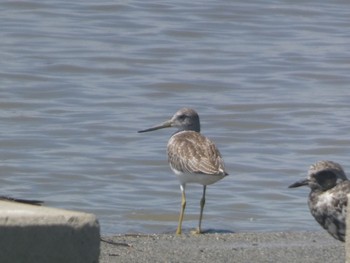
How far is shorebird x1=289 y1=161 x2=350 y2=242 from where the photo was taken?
6.77 metres

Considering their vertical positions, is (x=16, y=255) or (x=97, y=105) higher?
(x=16, y=255)

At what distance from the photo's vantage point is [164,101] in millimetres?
14359

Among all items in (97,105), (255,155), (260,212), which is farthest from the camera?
(97,105)

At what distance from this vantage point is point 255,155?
12.3 m

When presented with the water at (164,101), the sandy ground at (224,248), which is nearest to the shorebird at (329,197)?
the sandy ground at (224,248)

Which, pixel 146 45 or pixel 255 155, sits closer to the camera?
pixel 255 155

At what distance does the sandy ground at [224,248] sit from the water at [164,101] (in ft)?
3.62

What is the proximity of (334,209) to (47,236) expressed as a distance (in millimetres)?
2362

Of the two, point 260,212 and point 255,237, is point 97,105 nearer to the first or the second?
point 260,212

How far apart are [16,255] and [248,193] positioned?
6.35 m

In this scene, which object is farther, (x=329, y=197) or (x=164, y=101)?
(x=164, y=101)

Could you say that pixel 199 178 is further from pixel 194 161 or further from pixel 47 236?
pixel 47 236

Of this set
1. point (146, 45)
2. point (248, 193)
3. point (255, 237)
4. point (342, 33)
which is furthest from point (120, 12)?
point (255, 237)

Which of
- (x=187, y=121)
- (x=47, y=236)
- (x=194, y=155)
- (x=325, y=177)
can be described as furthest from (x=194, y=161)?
(x=47, y=236)
